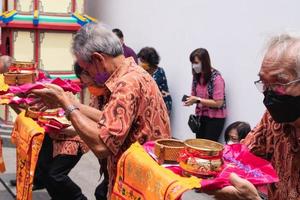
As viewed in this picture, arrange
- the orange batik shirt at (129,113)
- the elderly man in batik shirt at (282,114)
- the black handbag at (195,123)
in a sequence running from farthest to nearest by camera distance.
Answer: the black handbag at (195,123) < the orange batik shirt at (129,113) < the elderly man in batik shirt at (282,114)

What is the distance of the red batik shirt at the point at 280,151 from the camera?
1.92m

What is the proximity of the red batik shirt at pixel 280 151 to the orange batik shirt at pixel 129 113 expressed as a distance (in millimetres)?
520

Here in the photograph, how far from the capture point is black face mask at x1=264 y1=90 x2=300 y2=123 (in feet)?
5.99

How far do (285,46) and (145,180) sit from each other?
2.36ft

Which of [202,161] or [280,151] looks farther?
[280,151]

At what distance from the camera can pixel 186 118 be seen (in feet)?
22.0

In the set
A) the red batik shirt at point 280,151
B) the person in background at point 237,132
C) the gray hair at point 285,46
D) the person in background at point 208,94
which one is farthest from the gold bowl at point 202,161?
the person in background at point 208,94

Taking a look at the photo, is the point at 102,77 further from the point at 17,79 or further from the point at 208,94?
the point at 208,94

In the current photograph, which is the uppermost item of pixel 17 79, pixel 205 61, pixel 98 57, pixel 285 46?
pixel 285 46

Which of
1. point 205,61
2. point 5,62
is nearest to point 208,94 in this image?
point 205,61

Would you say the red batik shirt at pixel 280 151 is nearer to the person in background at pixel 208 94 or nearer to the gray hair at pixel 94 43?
the gray hair at pixel 94 43

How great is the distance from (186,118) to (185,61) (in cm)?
71

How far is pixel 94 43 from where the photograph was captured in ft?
8.23

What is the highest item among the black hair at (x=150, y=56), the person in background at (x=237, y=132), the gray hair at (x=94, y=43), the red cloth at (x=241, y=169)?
the gray hair at (x=94, y=43)
